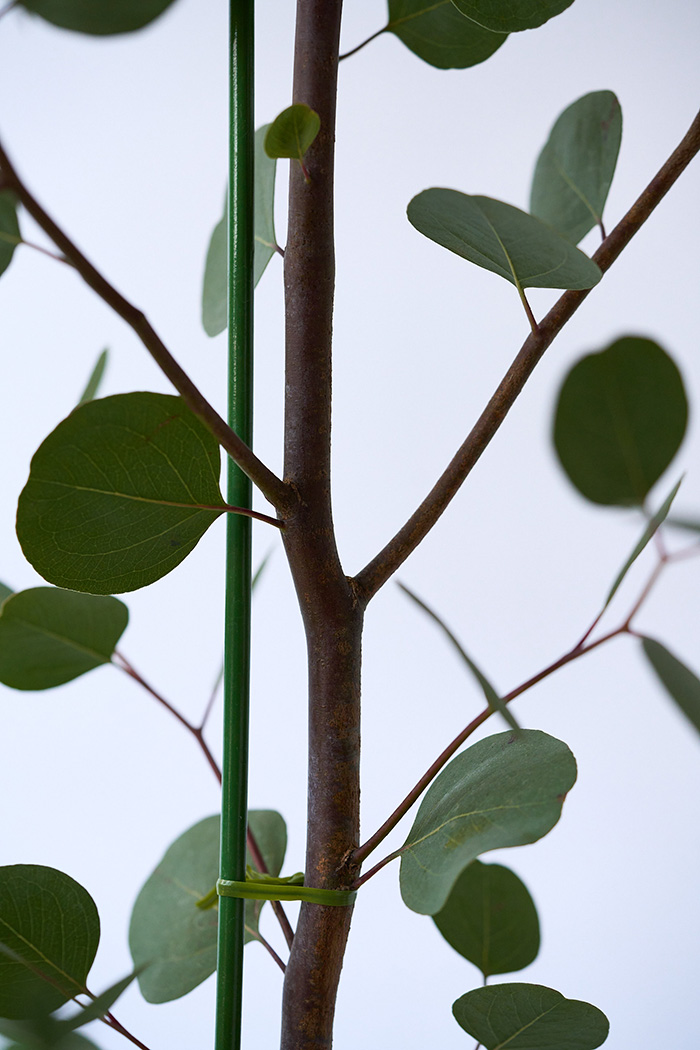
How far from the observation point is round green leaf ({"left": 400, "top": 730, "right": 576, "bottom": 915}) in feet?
0.65

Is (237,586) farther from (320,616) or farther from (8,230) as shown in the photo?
(8,230)

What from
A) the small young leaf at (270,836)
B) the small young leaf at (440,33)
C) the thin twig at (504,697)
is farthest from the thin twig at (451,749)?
the small young leaf at (440,33)

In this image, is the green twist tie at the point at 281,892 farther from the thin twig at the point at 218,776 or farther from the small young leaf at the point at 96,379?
the small young leaf at the point at 96,379

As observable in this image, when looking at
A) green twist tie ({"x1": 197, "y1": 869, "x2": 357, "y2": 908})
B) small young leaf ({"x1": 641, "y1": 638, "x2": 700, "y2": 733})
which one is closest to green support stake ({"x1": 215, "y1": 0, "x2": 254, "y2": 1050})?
green twist tie ({"x1": 197, "y1": 869, "x2": 357, "y2": 908})

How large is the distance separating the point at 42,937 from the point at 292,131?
0.24m

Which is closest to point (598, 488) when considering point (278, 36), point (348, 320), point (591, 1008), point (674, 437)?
point (674, 437)

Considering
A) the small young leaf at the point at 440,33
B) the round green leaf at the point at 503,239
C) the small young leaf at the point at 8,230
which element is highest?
the small young leaf at the point at 440,33

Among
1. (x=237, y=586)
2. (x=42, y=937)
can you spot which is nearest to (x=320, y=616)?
(x=237, y=586)

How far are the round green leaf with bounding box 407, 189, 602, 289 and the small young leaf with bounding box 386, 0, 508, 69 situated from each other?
14 centimetres

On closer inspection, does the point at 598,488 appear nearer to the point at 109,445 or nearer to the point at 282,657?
the point at 109,445

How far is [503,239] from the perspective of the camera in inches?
8.4

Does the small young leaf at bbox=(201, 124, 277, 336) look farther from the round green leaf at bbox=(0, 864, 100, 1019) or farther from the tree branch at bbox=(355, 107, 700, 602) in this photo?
the round green leaf at bbox=(0, 864, 100, 1019)

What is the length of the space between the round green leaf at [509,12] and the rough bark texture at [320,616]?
1.6 inches

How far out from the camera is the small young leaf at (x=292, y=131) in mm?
221
